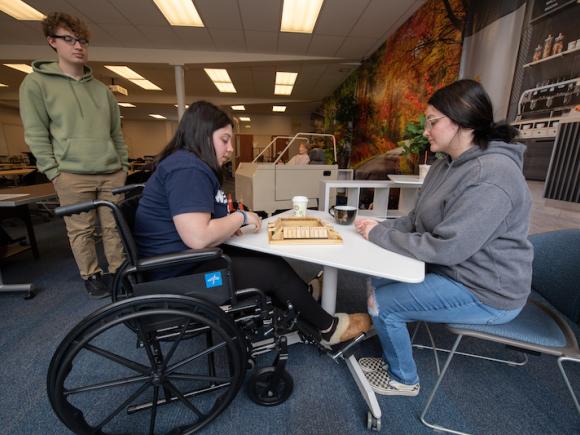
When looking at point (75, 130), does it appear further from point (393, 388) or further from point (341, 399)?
point (393, 388)

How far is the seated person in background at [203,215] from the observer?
85cm

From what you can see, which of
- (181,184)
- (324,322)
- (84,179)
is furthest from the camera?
(84,179)

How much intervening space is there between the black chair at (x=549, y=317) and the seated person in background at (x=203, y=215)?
46 cm

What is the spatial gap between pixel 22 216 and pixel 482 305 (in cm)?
337

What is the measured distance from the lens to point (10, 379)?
3.92ft

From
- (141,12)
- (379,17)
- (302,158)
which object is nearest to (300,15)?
(379,17)

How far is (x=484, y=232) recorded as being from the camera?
2.60 ft

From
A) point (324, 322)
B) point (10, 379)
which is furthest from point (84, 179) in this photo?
point (324, 322)

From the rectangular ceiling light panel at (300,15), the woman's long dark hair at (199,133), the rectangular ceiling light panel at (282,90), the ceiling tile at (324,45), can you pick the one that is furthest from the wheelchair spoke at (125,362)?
the rectangular ceiling light panel at (282,90)

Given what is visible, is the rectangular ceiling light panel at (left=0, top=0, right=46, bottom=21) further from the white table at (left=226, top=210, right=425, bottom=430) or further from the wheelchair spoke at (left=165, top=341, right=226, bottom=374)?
the wheelchair spoke at (left=165, top=341, right=226, bottom=374)

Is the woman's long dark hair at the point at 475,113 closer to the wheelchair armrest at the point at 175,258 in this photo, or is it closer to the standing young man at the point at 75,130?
the wheelchair armrest at the point at 175,258

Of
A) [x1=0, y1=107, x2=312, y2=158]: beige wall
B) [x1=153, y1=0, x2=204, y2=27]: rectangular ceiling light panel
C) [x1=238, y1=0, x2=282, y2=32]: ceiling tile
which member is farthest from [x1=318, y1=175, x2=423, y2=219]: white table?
[x1=0, y1=107, x2=312, y2=158]: beige wall

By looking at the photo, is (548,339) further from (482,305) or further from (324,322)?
(324,322)

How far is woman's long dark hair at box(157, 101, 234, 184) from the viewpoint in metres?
0.97
